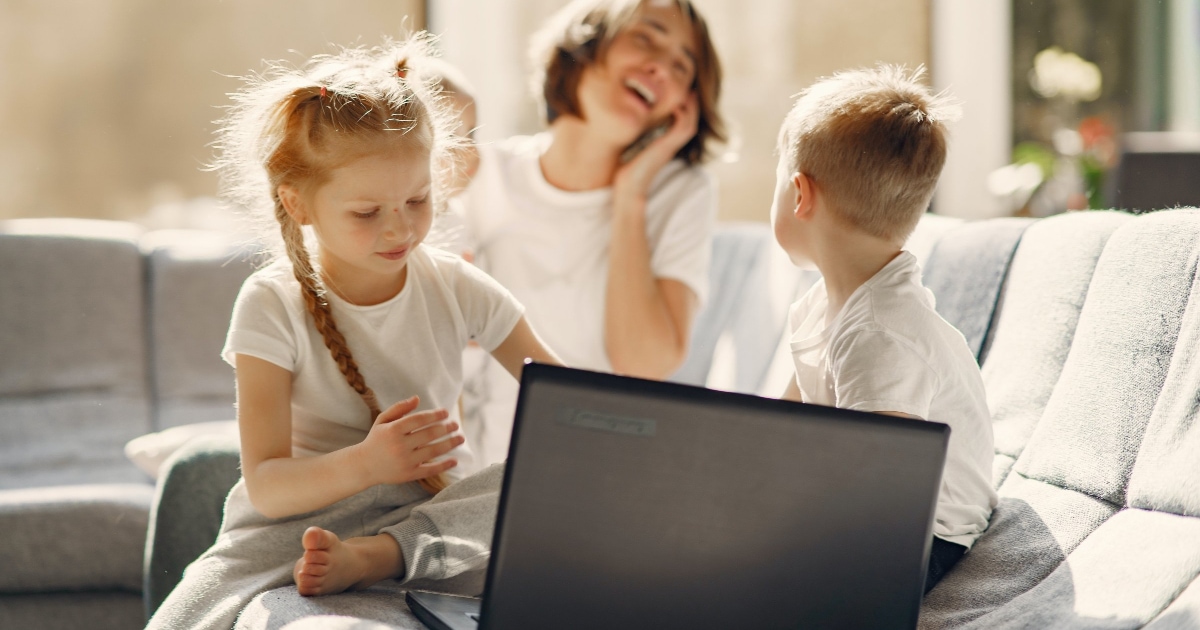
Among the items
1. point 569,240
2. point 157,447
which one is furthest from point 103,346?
point 569,240

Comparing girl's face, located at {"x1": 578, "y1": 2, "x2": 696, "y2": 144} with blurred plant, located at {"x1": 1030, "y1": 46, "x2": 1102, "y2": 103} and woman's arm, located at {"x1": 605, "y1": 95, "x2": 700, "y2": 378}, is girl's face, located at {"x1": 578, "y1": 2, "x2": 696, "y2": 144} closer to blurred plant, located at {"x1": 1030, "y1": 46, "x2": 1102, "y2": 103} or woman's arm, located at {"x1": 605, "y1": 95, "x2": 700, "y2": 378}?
woman's arm, located at {"x1": 605, "y1": 95, "x2": 700, "y2": 378}

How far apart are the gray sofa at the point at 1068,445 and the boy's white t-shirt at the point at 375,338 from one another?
0.23m

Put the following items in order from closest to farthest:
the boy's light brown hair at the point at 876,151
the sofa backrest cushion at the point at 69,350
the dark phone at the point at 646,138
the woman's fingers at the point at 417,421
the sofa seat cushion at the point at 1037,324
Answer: the woman's fingers at the point at 417,421 < the boy's light brown hair at the point at 876,151 < the sofa seat cushion at the point at 1037,324 < the dark phone at the point at 646,138 < the sofa backrest cushion at the point at 69,350

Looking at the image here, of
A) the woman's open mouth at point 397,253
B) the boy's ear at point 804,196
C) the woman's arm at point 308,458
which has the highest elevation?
the boy's ear at point 804,196

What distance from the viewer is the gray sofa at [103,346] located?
2.16 metres

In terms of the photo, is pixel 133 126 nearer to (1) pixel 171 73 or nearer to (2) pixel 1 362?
(1) pixel 171 73

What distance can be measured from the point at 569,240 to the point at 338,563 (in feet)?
3.31

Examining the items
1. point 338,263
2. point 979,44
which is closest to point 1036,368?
point 338,263

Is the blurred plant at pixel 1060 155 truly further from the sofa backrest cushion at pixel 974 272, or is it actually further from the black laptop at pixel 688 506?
the black laptop at pixel 688 506

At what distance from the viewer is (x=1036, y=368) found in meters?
1.25

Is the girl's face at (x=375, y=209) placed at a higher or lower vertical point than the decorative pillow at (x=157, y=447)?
higher

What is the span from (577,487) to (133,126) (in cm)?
262

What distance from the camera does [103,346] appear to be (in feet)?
7.69

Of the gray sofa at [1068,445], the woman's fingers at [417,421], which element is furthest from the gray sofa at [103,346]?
the woman's fingers at [417,421]
